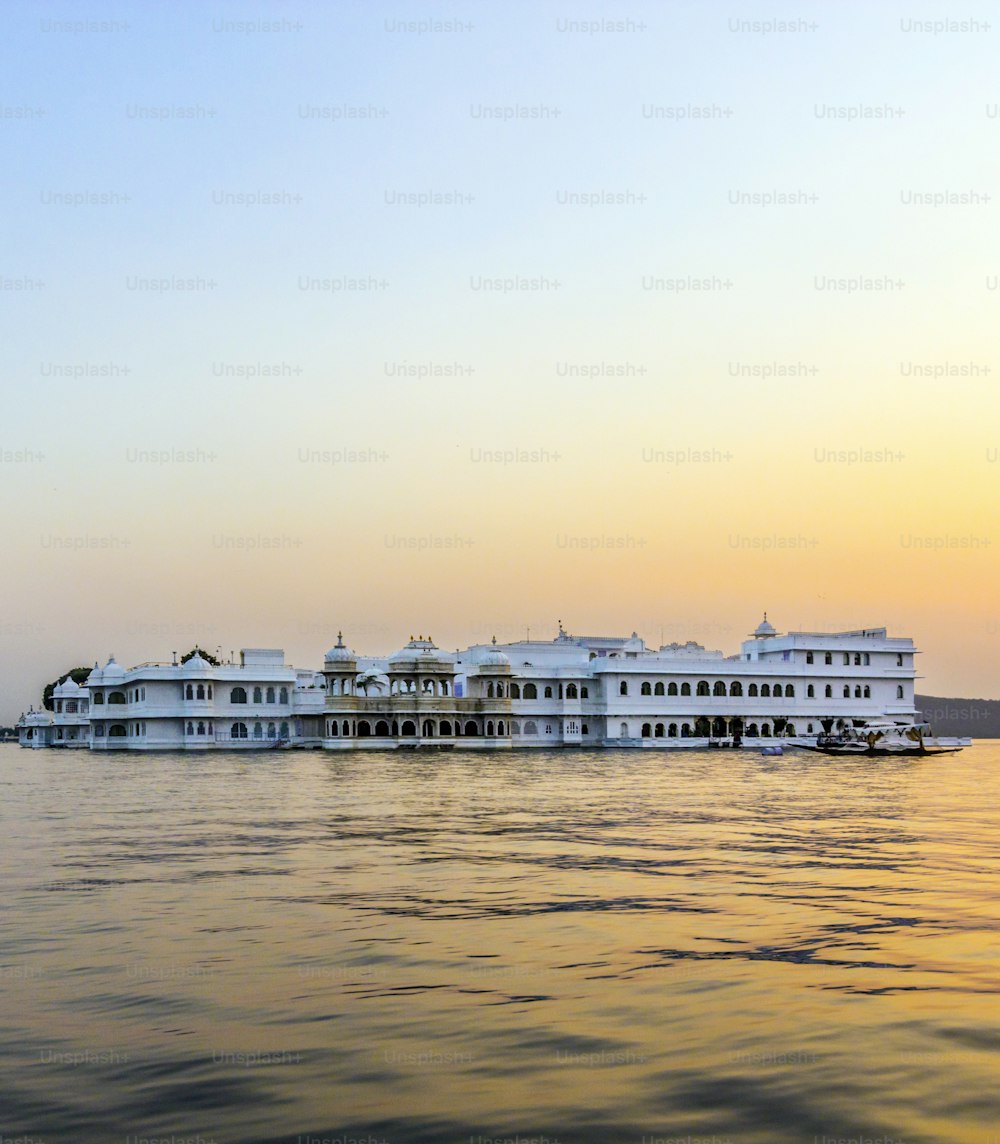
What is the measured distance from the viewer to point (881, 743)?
69.4m

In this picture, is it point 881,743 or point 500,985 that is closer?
point 500,985

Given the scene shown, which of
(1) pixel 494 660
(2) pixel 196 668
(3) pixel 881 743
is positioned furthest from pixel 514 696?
(3) pixel 881 743

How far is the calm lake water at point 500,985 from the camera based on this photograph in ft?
23.3

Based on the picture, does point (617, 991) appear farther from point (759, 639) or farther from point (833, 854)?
point (759, 639)

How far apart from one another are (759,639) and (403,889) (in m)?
75.3

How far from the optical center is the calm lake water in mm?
7113

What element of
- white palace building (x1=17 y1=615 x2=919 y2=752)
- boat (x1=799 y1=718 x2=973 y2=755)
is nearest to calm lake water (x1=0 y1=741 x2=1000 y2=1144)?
boat (x1=799 y1=718 x2=973 y2=755)

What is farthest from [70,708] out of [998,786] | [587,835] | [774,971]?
[774,971]

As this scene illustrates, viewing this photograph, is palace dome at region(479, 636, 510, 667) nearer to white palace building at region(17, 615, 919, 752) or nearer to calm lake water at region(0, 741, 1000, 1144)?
white palace building at region(17, 615, 919, 752)

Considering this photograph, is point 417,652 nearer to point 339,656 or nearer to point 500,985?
point 339,656

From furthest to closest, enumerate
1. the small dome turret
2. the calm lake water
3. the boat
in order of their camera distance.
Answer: the small dome turret → the boat → the calm lake water

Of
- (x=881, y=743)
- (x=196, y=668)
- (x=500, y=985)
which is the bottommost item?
(x=881, y=743)

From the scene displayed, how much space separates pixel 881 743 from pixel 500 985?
2475 inches

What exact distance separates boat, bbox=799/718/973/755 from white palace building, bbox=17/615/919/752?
6.40 m
